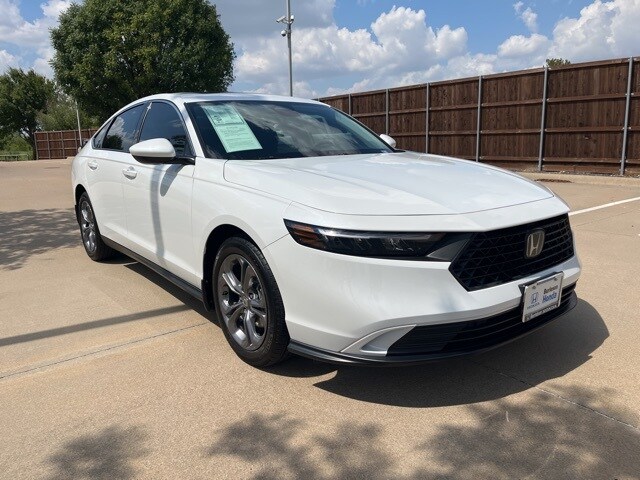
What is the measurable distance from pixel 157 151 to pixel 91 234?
261 cm

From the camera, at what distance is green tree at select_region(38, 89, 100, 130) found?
51.8 meters

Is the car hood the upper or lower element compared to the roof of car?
lower

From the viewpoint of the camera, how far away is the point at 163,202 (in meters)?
3.72

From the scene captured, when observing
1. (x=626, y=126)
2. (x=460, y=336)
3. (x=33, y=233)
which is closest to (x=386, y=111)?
(x=626, y=126)

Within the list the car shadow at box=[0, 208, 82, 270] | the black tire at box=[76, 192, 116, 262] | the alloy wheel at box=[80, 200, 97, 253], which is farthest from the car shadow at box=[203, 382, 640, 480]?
the car shadow at box=[0, 208, 82, 270]

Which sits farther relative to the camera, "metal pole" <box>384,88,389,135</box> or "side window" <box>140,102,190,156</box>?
"metal pole" <box>384,88,389,135</box>

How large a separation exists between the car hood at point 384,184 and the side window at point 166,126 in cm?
66

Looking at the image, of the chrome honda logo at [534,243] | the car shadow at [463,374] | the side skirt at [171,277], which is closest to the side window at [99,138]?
the side skirt at [171,277]

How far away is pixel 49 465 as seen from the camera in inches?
90.0

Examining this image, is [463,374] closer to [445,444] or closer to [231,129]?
[445,444]

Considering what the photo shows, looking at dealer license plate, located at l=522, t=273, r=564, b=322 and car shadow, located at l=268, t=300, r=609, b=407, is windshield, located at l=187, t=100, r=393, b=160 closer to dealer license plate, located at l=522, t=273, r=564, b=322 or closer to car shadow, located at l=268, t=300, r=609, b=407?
car shadow, located at l=268, t=300, r=609, b=407

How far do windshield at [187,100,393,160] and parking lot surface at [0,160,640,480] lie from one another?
4.14 ft

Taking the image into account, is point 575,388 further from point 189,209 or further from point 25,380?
point 25,380

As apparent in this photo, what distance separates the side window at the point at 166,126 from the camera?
3.69 m
